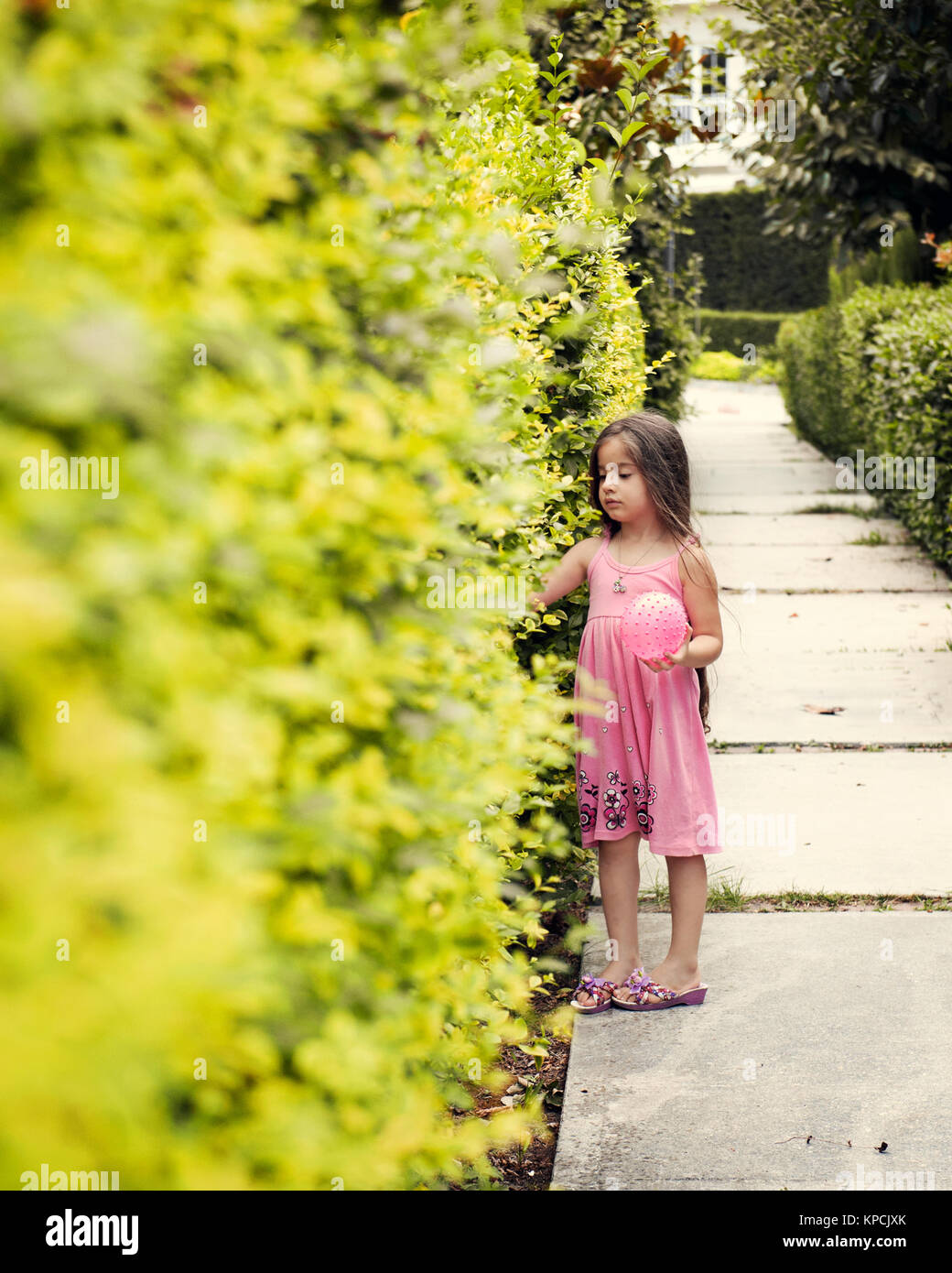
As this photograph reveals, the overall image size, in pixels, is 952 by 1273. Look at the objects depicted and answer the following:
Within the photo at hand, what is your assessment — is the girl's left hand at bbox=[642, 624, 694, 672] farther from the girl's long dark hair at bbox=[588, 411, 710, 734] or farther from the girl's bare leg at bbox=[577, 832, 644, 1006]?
the girl's bare leg at bbox=[577, 832, 644, 1006]

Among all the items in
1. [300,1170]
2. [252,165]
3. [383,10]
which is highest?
[383,10]

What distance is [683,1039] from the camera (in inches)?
116

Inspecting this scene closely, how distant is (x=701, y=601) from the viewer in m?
3.12

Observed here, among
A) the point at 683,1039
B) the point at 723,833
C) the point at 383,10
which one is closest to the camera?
the point at 383,10

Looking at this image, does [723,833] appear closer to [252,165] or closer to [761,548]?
[252,165]

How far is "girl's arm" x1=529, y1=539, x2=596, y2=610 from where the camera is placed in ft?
10.7

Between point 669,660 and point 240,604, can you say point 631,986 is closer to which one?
point 669,660

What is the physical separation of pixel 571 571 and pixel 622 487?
0.98ft

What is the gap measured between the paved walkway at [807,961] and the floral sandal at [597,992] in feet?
0.14

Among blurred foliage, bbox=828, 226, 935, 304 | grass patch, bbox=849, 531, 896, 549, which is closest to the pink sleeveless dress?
grass patch, bbox=849, 531, 896, 549

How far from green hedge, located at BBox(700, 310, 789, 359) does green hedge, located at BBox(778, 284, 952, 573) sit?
15.6 metres
